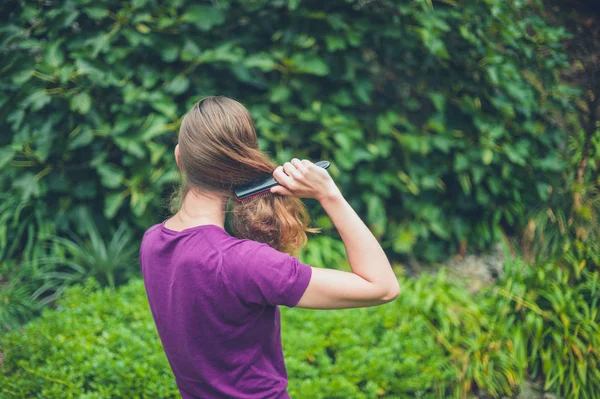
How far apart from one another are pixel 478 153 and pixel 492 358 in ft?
5.74

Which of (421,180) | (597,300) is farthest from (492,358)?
(421,180)

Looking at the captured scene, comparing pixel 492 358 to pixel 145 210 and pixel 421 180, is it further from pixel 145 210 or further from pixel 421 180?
pixel 145 210

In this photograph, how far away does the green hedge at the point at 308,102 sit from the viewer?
378 cm

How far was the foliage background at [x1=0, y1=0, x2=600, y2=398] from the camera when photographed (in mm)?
3215

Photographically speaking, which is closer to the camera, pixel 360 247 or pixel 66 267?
pixel 360 247

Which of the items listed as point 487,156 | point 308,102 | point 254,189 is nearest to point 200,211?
point 254,189

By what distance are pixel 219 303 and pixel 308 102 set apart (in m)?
2.91

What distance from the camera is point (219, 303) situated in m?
1.37

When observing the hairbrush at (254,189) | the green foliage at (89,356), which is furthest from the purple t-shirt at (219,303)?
the green foliage at (89,356)

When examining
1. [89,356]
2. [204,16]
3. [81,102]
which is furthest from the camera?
[204,16]

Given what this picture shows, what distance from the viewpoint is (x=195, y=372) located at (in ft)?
4.93

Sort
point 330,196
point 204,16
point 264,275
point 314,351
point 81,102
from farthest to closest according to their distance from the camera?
point 204,16, point 81,102, point 314,351, point 330,196, point 264,275

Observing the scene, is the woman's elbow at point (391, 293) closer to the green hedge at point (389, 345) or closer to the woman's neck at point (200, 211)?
the woman's neck at point (200, 211)

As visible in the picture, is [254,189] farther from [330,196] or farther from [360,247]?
[360,247]
